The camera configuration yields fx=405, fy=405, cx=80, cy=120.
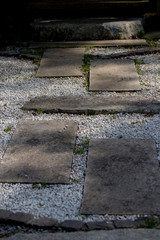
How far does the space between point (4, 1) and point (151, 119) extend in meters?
3.99

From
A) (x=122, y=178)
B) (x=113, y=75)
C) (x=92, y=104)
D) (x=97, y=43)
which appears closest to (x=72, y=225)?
(x=122, y=178)

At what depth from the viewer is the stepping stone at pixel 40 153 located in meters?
2.86

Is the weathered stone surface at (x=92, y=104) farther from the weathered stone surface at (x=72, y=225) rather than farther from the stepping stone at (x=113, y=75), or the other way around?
the weathered stone surface at (x=72, y=225)

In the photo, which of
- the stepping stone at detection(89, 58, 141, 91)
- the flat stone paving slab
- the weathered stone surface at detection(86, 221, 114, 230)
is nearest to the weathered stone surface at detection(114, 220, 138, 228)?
the weathered stone surface at detection(86, 221, 114, 230)

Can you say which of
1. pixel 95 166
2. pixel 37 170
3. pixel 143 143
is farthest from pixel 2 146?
pixel 143 143

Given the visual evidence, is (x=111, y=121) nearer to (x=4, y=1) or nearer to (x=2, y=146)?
(x=2, y=146)

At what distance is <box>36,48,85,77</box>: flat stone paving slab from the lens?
473 cm

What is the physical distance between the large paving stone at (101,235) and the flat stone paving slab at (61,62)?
266 centimetres

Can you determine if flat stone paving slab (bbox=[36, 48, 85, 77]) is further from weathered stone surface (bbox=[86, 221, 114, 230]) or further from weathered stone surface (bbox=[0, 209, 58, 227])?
weathered stone surface (bbox=[86, 221, 114, 230])

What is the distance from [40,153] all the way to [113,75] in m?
1.78

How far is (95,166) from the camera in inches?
115

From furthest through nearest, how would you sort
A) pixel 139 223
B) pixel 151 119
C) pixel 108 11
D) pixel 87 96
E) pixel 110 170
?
pixel 108 11, pixel 87 96, pixel 151 119, pixel 110 170, pixel 139 223

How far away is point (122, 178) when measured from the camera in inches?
109

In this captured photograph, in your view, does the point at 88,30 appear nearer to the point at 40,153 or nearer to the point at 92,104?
the point at 92,104
